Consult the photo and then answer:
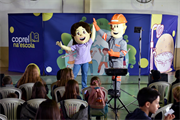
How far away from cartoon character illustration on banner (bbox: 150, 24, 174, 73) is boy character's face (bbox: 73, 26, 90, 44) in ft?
10.1

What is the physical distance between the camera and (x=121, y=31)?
186 inches

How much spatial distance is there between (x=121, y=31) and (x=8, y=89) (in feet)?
9.30

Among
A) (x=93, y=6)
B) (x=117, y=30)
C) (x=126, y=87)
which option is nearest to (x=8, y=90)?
(x=117, y=30)

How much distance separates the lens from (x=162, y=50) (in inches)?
281

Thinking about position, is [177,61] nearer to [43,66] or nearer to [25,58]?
[43,66]

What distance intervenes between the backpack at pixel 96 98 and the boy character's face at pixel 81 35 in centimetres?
213

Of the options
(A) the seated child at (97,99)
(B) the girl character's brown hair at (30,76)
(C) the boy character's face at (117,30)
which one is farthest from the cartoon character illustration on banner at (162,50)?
(B) the girl character's brown hair at (30,76)

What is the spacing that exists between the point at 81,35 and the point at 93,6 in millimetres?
3664

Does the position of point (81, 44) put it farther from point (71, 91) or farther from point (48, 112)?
point (48, 112)

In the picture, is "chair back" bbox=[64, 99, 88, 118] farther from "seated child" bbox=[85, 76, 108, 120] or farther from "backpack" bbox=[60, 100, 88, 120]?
"seated child" bbox=[85, 76, 108, 120]

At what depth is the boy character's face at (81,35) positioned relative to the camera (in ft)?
15.9

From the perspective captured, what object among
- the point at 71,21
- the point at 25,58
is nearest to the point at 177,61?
the point at 71,21

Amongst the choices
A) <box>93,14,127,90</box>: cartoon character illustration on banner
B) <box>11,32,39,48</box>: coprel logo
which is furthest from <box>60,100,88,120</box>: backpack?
<box>11,32,39,48</box>: coprel logo

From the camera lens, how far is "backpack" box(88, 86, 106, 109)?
9.46 ft
